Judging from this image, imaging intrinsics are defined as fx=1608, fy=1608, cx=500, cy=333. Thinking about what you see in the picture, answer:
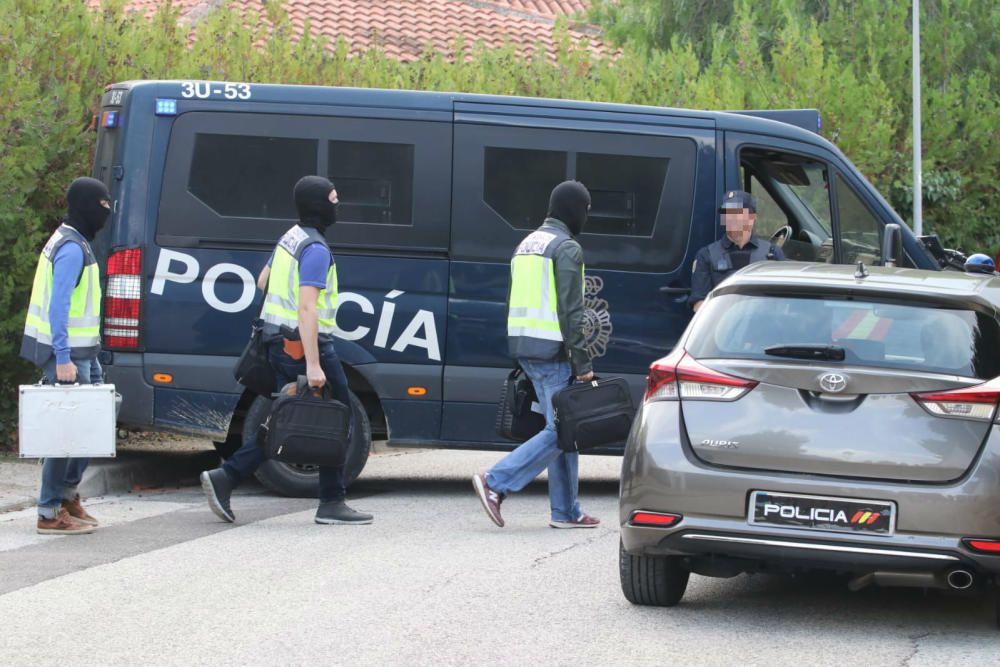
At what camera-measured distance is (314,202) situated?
859 centimetres

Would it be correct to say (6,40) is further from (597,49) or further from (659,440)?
(597,49)

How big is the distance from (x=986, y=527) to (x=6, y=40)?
791 cm

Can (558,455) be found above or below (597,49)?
below

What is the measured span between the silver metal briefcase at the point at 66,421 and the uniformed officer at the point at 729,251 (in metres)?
3.72

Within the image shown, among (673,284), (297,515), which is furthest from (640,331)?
(297,515)

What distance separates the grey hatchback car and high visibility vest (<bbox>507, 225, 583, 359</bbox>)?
2.15m

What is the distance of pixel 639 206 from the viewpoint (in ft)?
33.8

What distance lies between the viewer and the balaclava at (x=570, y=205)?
8766 millimetres

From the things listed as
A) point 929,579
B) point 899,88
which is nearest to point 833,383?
point 929,579

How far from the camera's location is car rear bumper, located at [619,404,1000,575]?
5.89 meters

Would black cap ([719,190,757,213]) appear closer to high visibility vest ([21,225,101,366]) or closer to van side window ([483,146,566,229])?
van side window ([483,146,566,229])

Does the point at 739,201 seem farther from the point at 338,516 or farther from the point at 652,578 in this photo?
the point at 652,578

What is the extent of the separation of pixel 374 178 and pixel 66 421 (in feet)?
9.01

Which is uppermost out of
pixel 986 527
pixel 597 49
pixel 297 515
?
pixel 597 49
